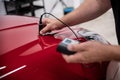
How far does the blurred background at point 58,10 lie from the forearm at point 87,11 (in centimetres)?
155

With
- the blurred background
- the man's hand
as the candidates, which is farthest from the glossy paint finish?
the blurred background

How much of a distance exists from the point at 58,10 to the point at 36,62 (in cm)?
362

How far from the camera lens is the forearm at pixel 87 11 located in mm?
1113

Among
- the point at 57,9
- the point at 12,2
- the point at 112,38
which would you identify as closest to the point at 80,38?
the point at 112,38

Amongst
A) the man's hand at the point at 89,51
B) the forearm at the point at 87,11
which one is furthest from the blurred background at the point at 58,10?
the man's hand at the point at 89,51

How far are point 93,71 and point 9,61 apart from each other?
33 centimetres

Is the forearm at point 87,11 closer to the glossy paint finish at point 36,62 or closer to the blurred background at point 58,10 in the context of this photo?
the glossy paint finish at point 36,62

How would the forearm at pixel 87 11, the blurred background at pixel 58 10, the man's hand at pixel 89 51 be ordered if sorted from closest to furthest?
the man's hand at pixel 89 51 → the forearm at pixel 87 11 → the blurred background at pixel 58 10

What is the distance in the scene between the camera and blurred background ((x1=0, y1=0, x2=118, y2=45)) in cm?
307

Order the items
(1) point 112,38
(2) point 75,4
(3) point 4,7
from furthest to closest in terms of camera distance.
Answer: (2) point 75,4
(3) point 4,7
(1) point 112,38

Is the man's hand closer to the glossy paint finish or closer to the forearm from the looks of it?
the glossy paint finish

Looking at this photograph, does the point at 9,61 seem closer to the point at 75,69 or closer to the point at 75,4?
the point at 75,69

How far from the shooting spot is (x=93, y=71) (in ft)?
2.98

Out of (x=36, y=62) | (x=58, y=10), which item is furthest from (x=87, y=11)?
(x=58, y=10)
